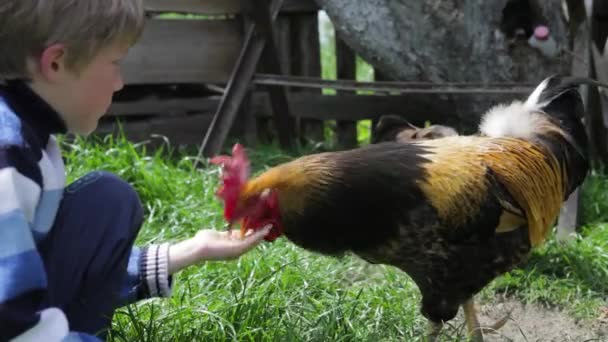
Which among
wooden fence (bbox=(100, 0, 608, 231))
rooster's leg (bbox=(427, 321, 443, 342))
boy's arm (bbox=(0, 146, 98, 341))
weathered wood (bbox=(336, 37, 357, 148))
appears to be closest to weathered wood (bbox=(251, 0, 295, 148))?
wooden fence (bbox=(100, 0, 608, 231))

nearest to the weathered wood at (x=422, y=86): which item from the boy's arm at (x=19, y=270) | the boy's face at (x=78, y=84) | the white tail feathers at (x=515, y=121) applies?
the white tail feathers at (x=515, y=121)

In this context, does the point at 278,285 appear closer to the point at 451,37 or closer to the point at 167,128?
the point at 451,37

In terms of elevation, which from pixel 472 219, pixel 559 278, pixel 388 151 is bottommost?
pixel 559 278

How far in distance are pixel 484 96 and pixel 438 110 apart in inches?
20.3

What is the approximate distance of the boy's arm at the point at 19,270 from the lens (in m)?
1.55

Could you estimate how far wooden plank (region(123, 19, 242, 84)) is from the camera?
5.29 meters

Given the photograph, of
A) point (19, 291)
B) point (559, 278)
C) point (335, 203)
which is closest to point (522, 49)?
point (559, 278)

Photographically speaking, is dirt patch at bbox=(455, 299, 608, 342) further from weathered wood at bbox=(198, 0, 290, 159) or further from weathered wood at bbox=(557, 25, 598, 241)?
weathered wood at bbox=(198, 0, 290, 159)

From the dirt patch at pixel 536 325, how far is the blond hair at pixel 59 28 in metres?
1.86

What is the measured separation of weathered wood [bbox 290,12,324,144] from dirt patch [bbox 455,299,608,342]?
8.12 feet

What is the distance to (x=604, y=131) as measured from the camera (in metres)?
4.61

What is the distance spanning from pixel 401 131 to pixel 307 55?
207 cm

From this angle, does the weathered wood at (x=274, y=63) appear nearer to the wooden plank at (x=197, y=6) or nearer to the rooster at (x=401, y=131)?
the wooden plank at (x=197, y=6)

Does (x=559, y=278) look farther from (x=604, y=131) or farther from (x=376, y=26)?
(x=376, y=26)
